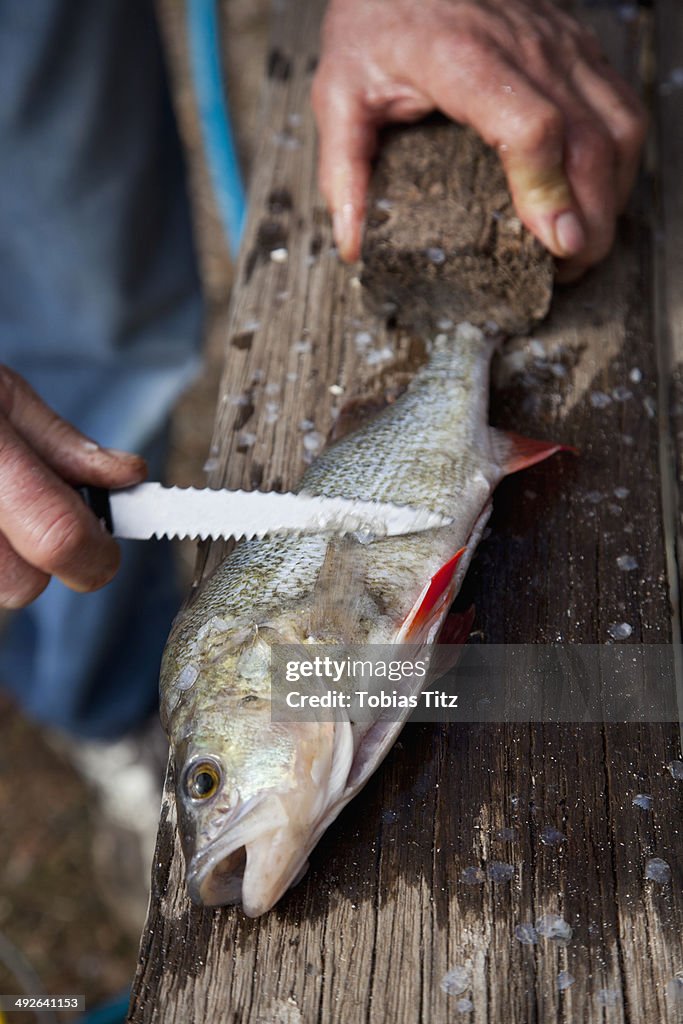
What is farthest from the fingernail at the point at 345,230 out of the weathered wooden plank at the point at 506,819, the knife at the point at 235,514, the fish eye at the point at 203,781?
the fish eye at the point at 203,781

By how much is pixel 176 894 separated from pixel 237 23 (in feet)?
23.6

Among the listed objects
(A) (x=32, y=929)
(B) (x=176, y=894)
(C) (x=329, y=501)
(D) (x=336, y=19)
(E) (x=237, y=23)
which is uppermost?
(D) (x=336, y=19)

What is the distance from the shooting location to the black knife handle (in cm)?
214

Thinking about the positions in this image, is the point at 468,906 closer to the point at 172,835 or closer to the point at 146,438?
the point at 172,835

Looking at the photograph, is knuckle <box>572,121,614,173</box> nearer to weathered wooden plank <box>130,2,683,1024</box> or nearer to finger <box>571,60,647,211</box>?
finger <box>571,60,647,211</box>

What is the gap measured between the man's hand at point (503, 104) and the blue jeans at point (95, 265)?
3.76 ft

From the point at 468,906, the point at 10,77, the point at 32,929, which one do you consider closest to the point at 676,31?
the point at 10,77

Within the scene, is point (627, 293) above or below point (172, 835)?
below

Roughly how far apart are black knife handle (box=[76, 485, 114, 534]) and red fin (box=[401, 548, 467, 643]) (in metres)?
0.79

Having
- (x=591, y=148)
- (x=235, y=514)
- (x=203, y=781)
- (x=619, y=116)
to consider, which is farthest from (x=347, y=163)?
(x=203, y=781)

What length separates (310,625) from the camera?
5.95 feet

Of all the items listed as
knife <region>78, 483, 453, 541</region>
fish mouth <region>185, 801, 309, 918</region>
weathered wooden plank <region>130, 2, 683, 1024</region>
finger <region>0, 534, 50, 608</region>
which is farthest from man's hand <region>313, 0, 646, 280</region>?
fish mouth <region>185, 801, 309, 918</region>

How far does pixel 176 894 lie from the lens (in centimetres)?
173

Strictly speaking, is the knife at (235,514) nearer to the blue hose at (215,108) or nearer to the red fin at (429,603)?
the red fin at (429,603)
